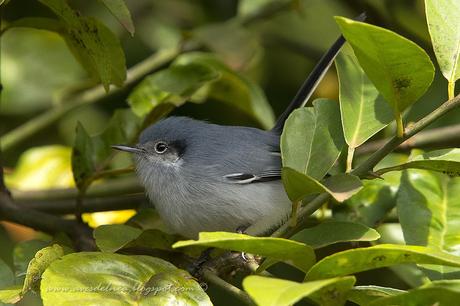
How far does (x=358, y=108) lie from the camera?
7.89 feet

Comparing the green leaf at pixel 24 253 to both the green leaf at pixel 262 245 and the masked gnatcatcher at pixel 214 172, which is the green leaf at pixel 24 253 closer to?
the masked gnatcatcher at pixel 214 172

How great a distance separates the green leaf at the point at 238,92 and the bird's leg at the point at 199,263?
103 cm

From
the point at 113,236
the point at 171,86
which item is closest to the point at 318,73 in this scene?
the point at 171,86

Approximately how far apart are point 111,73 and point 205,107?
1704 millimetres

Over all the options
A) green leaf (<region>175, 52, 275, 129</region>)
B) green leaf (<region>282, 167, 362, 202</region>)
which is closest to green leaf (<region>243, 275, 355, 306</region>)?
green leaf (<region>282, 167, 362, 202</region>)

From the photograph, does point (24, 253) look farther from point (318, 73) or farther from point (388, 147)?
point (318, 73)

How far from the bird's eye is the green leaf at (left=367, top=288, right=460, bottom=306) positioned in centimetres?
192

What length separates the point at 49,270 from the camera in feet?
6.51

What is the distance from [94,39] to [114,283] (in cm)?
91

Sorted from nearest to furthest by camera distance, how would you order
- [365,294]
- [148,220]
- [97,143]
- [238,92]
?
[365,294]
[148,220]
[97,143]
[238,92]

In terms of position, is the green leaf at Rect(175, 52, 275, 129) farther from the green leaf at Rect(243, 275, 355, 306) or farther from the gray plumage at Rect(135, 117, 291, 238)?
the green leaf at Rect(243, 275, 355, 306)

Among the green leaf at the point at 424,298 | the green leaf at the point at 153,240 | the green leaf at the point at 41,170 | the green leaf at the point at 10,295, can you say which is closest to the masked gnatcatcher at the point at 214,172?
the green leaf at the point at 153,240

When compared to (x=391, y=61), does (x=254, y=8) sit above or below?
below

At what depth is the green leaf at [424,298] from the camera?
1793 millimetres
